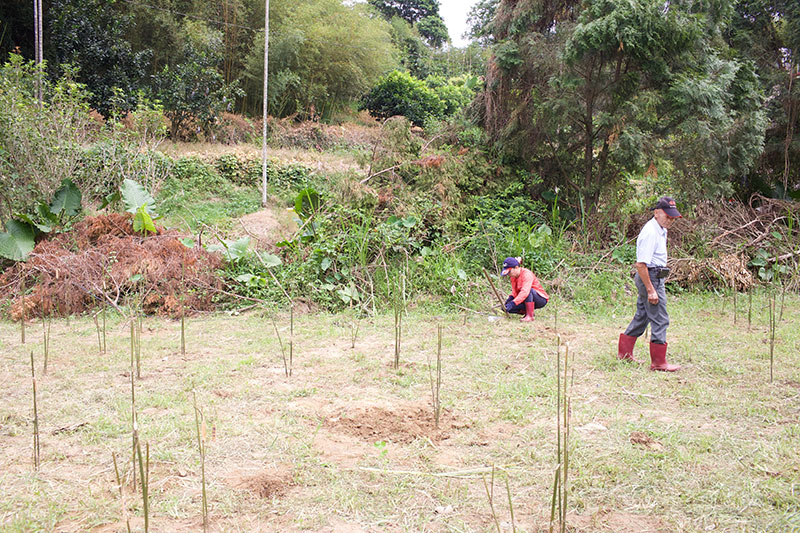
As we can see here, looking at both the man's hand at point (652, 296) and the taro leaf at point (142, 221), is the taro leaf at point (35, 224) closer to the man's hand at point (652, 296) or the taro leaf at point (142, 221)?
the taro leaf at point (142, 221)

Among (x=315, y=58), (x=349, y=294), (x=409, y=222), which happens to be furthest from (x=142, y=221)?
(x=315, y=58)

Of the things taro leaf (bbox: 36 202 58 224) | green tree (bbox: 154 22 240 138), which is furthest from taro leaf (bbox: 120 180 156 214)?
green tree (bbox: 154 22 240 138)

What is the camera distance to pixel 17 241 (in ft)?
29.5

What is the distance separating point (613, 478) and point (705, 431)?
102 cm

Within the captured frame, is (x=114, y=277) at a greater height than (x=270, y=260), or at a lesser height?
lesser

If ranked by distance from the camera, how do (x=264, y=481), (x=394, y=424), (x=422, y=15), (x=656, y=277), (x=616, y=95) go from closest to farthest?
(x=264, y=481) → (x=394, y=424) → (x=656, y=277) → (x=616, y=95) → (x=422, y=15)

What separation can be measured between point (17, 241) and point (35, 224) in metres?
0.37

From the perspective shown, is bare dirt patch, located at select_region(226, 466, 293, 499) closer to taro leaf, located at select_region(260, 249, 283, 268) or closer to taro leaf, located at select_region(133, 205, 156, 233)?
taro leaf, located at select_region(260, 249, 283, 268)

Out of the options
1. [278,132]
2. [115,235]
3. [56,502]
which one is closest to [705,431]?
[56,502]

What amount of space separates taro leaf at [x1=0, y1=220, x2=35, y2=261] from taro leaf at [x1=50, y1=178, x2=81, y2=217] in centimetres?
63

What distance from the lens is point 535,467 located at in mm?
3311

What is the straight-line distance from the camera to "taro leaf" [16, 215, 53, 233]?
9148 millimetres

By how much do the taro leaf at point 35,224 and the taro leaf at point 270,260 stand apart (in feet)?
11.3

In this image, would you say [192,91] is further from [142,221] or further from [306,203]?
[306,203]
